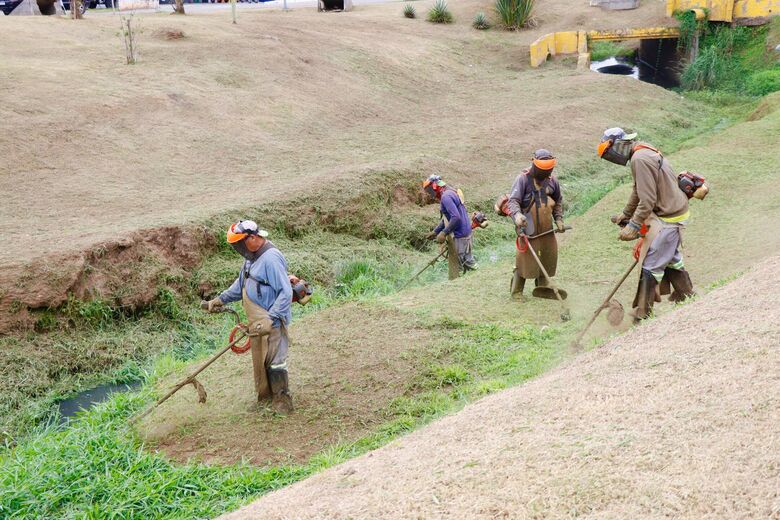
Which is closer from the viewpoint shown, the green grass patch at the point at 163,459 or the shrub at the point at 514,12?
the green grass patch at the point at 163,459

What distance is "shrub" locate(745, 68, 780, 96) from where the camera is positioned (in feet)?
74.1

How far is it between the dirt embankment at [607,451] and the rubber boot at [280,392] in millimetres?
1978

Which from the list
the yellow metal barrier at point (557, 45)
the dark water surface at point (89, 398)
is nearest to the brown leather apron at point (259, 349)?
the dark water surface at point (89, 398)

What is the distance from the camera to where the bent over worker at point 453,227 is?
416 inches

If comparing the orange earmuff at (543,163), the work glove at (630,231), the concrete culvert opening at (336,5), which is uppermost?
the concrete culvert opening at (336,5)

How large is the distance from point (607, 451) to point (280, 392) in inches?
145

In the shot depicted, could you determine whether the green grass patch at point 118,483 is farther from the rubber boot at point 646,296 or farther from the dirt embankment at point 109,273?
the rubber boot at point 646,296

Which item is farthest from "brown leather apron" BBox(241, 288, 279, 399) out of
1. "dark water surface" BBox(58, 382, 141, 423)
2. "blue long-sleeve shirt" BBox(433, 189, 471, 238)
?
"blue long-sleeve shirt" BBox(433, 189, 471, 238)

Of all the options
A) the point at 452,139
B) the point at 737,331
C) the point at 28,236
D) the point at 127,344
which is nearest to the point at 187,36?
the point at 452,139

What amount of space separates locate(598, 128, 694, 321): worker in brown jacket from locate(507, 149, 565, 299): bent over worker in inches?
56.4

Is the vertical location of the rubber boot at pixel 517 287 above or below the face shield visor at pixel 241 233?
below

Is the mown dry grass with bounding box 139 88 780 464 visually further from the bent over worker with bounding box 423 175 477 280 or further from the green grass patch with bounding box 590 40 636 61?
the green grass patch with bounding box 590 40 636 61

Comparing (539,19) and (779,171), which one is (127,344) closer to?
(779,171)

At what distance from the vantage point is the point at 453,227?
34.8 feet
